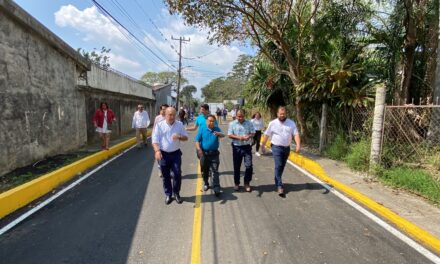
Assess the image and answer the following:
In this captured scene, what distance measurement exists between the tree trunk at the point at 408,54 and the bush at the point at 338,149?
219 centimetres

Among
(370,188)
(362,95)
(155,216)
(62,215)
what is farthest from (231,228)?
(362,95)

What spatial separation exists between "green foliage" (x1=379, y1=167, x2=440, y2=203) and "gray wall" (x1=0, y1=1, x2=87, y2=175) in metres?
8.55

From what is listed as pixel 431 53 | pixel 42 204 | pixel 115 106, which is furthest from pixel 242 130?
pixel 115 106

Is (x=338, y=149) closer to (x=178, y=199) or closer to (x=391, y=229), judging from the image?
(x=391, y=229)

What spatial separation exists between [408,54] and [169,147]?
8116mm

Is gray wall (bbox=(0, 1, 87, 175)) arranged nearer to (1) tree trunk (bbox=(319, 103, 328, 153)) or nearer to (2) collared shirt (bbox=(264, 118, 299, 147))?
(2) collared shirt (bbox=(264, 118, 299, 147))

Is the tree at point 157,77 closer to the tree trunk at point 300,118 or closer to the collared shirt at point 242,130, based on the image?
the tree trunk at point 300,118

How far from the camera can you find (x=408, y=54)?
30.6 ft

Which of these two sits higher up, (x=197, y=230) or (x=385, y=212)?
(x=385, y=212)

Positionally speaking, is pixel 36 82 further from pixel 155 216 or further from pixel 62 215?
pixel 155 216

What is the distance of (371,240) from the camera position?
4125 millimetres

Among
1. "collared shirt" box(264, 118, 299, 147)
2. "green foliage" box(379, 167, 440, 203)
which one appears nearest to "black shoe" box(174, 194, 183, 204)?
"collared shirt" box(264, 118, 299, 147)

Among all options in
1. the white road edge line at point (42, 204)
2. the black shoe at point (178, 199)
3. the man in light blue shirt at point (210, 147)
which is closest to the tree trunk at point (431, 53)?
the man in light blue shirt at point (210, 147)

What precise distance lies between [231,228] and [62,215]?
9.14ft
